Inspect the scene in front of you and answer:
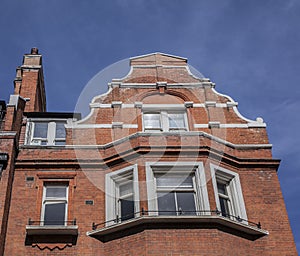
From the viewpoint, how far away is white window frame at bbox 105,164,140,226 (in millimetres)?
13406

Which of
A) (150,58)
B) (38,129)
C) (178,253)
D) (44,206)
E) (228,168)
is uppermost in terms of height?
(150,58)

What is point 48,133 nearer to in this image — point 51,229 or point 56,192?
point 56,192

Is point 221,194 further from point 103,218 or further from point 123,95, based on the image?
point 123,95

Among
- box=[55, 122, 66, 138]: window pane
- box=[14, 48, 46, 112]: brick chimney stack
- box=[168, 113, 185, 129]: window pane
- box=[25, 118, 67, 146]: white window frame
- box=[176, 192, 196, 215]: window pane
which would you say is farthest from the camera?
box=[14, 48, 46, 112]: brick chimney stack

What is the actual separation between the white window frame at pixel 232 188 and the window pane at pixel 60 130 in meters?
5.70

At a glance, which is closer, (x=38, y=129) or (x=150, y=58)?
(x=38, y=129)

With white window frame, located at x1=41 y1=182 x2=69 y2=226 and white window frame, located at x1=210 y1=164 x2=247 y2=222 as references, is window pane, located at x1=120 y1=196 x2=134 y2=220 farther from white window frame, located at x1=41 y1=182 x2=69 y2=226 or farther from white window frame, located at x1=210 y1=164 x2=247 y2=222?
white window frame, located at x1=210 y1=164 x2=247 y2=222

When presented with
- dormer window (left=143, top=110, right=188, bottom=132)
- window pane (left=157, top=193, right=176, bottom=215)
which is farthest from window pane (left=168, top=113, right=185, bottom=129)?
window pane (left=157, top=193, right=176, bottom=215)

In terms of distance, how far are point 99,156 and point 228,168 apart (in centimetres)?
435

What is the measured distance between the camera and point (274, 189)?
14.5 meters

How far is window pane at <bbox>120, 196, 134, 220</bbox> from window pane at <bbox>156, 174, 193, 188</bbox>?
1.02 meters

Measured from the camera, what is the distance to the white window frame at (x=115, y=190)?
44.0 ft

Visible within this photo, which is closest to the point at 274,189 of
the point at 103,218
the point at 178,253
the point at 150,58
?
the point at 178,253

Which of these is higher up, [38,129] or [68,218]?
[38,129]
